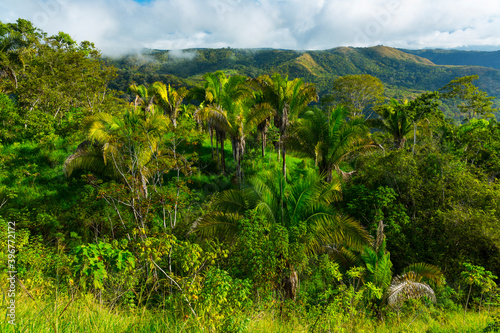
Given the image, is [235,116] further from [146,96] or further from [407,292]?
[146,96]

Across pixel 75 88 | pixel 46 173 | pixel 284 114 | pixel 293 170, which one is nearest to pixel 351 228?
pixel 284 114

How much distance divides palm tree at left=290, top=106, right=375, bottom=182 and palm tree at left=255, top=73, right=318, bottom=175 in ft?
7.41

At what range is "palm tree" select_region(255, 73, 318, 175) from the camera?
13648 mm

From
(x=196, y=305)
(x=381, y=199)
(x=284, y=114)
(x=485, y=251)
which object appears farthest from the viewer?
(x=284, y=114)

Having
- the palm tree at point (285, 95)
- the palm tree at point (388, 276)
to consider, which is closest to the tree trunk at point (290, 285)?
the palm tree at point (388, 276)

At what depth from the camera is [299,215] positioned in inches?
279

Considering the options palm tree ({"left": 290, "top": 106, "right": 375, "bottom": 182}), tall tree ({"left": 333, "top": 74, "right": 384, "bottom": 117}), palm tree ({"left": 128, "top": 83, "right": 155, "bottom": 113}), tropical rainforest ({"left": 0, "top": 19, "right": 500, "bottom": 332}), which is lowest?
tropical rainforest ({"left": 0, "top": 19, "right": 500, "bottom": 332})

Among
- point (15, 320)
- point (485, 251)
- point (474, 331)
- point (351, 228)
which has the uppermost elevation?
point (15, 320)

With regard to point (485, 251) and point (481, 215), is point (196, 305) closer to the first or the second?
point (481, 215)

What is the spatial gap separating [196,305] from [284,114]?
470 inches

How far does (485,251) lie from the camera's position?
794cm

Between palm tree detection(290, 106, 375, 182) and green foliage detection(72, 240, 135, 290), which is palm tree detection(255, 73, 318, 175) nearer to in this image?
palm tree detection(290, 106, 375, 182)

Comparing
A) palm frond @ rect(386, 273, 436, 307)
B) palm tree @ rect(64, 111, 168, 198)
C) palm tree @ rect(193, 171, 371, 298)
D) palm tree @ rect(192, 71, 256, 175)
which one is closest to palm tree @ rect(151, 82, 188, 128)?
palm tree @ rect(192, 71, 256, 175)

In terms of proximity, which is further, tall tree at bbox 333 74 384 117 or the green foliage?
tall tree at bbox 333 74 384 117
